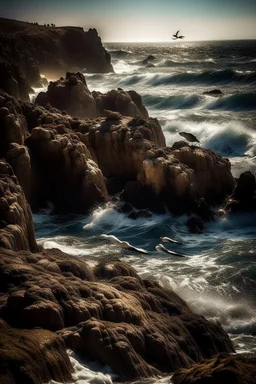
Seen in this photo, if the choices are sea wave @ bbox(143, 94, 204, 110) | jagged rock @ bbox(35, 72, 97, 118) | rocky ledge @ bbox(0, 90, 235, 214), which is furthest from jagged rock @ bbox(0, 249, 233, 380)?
sea wave @ bbox(143, 94, 204, 110)

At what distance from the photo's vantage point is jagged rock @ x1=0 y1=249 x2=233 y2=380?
34.6ft

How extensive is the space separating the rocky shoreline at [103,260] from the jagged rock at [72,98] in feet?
0.19

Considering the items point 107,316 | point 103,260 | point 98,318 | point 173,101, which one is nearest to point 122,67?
point 173,101

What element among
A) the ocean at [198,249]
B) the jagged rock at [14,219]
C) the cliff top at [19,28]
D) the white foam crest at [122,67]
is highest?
the cliff top at [19,28]

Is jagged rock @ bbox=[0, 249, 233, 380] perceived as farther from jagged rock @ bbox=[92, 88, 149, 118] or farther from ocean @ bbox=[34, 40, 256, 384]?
jagged rock @ bbox=[92, 88, 149, 118]

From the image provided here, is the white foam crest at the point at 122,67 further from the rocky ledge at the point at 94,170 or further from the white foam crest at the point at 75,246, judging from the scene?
the white foam crest at the point at 75,246

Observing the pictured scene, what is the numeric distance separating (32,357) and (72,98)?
26079mm

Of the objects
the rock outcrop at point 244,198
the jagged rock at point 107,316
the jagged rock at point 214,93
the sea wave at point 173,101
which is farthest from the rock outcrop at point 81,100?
the jagged rock at point 214,93

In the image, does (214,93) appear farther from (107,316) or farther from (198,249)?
(107,316)

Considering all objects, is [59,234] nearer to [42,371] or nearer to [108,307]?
[108,307]

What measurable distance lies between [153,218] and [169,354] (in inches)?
522

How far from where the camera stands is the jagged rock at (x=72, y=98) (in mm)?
34156

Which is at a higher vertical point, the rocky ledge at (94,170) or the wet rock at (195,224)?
the rocky ledge at (94,170)

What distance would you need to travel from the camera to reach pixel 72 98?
113 ft
